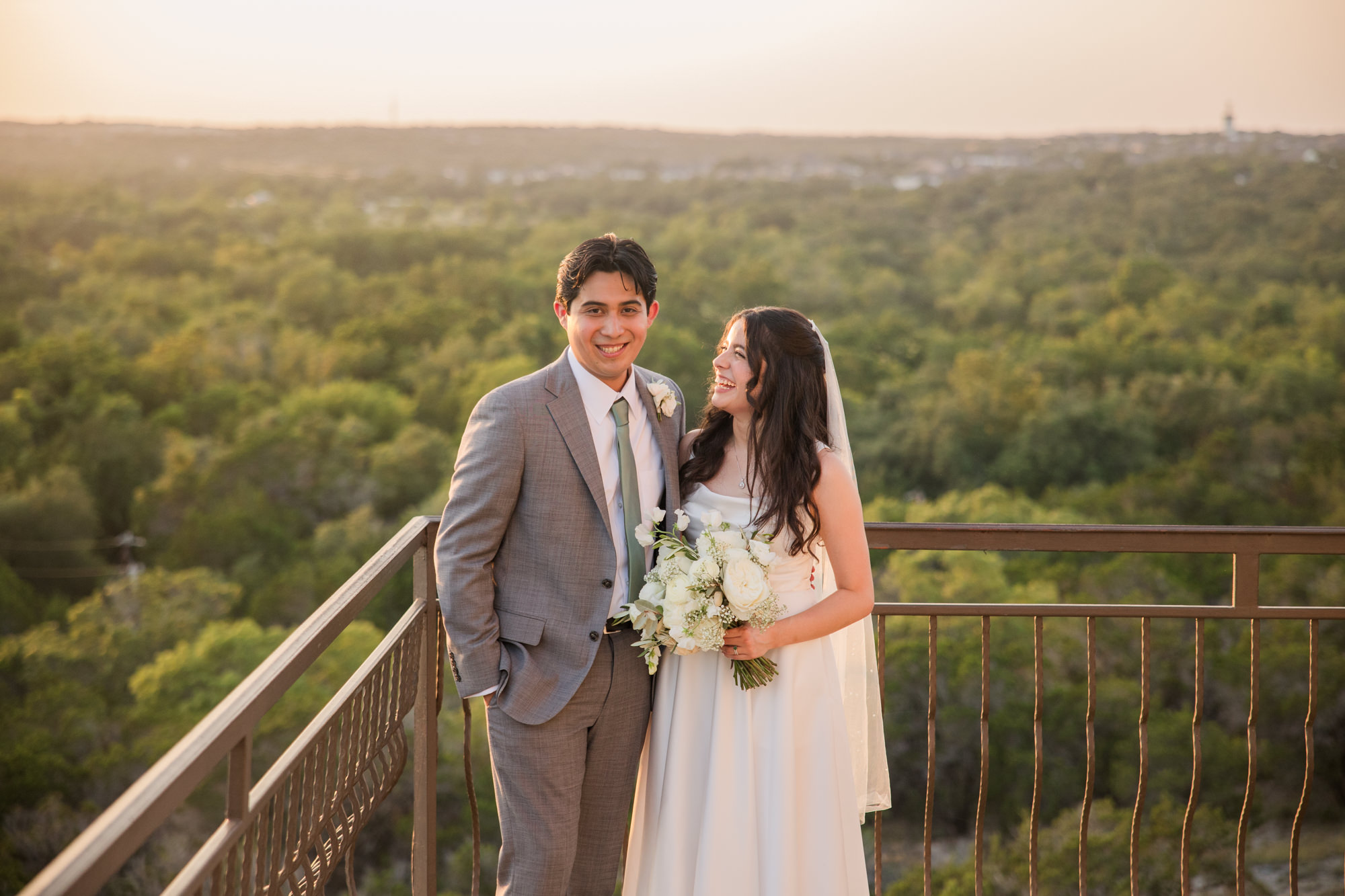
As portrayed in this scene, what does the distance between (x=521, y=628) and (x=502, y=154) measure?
43.7 meters

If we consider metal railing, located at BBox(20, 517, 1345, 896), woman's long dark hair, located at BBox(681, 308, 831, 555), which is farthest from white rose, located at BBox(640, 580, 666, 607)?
metal railing, located at BBox(20, 517, 1345, 896)

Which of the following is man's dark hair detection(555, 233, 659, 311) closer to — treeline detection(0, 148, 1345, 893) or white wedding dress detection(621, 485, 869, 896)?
white wedding dress detection(621, 485, 869, 896)

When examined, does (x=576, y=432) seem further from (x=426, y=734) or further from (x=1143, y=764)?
(x=1143, y=764)

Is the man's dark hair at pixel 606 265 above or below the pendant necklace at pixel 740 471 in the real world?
above

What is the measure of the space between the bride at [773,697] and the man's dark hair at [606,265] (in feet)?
0.81

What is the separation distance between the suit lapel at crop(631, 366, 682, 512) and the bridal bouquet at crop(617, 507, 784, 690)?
91mm

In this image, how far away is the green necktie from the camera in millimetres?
2088

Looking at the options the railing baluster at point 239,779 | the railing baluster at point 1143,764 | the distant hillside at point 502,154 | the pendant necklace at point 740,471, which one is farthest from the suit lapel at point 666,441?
the distant hillside at point 502,154

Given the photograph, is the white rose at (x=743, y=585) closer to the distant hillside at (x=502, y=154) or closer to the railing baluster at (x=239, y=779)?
the railing baluster at (x=239, y=779)

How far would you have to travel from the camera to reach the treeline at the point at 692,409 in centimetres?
2039

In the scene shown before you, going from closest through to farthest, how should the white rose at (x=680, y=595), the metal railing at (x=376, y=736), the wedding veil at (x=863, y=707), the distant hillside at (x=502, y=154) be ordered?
the metal railing at (x=376, y=736), the white rose at (x=680, y=595), the wedding veil at (x=863, y=707), the distant hillside at (x=502, y=154)

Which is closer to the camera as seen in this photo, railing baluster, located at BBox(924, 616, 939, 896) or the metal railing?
the metal railing

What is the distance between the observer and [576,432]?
2035 millimetres

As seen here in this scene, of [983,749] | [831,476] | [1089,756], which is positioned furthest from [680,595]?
[1089,756]
